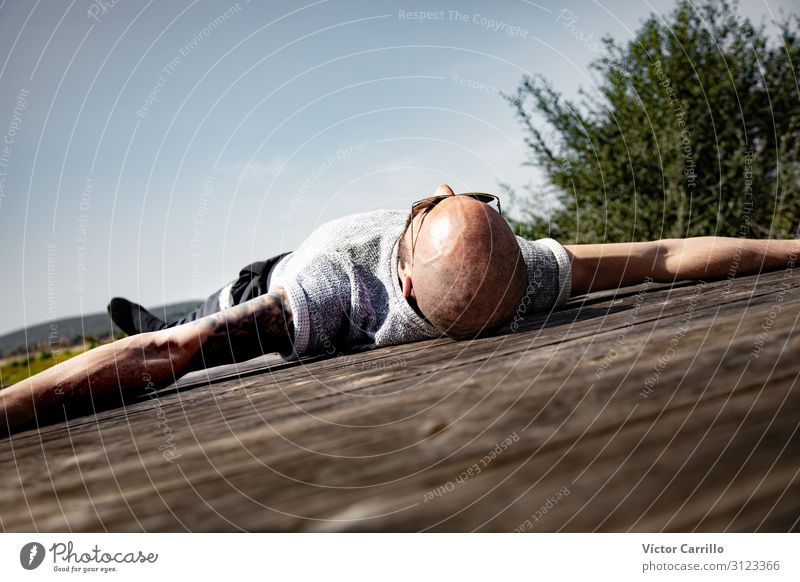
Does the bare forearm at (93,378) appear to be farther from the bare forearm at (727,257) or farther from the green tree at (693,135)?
the green tree at (693,135)

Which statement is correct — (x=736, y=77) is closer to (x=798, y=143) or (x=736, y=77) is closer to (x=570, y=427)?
(x=798, y=143)

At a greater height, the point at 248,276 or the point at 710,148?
the point at 710,148

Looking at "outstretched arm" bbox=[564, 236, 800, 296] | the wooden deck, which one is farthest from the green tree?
the wooden deck

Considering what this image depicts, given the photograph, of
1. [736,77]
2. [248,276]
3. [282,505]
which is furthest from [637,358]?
[736,77]

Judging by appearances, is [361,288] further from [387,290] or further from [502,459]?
[502,459]

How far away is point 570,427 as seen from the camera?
45cm

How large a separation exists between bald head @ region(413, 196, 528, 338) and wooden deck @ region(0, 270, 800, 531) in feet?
1.72

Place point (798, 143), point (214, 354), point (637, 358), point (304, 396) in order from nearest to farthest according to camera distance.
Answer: point (637, 358), point (304, 396), point (214, 354), point (798, 143)

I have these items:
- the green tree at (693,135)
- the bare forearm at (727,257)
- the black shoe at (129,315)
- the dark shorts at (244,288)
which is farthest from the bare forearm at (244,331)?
the green tree at (693,135)

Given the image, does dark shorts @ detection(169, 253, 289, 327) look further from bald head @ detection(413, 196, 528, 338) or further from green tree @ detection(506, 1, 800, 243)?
green tree @ detection(506, 1, 800, 243)

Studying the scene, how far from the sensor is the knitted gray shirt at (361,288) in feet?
4.27

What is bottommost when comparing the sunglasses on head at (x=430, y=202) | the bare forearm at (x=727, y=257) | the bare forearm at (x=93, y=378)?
the bare forearm at (x=93, y=378)

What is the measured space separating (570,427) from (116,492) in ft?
1.11

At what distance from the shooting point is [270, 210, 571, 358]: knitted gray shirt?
Answer: 1302 mm
